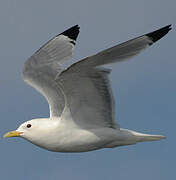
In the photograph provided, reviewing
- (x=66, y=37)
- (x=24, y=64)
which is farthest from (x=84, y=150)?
(x=66, y=37)

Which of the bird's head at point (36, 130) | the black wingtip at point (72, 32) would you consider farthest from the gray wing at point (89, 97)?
the black wingtip at point (72, 32)

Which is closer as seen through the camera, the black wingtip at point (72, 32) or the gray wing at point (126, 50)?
the gray wing at point (126, 50)

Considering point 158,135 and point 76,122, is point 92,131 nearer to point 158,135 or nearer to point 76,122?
point 76,122

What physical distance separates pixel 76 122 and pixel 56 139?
0.58 m

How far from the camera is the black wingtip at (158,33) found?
33.7ft

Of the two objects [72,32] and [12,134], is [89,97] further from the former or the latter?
[72,32]

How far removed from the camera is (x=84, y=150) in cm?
1207

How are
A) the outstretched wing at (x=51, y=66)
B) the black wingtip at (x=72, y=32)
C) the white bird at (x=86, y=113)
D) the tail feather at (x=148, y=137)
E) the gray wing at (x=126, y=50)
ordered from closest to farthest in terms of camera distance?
1. the gray wing at (x=126, y=50)
2. the white bird at (x=86, y=113)
3. the tail feather at (x=148, y=137)
4. the outstretched wing at (x=51, y=66)
5. the black wingtip at (x=72, y=32)

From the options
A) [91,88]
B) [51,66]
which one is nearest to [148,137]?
[91,88]

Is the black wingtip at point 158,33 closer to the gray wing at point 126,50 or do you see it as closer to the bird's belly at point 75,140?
the gray wing at point 126,50

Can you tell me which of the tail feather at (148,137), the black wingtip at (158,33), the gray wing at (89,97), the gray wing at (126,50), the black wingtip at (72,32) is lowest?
the tail feather at (148,137)

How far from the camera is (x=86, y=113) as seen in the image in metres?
11.9

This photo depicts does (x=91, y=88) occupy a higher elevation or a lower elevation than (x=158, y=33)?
lower

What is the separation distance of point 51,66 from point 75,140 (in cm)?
383
